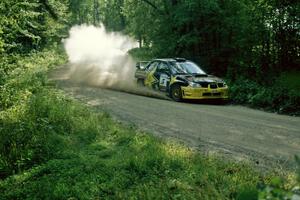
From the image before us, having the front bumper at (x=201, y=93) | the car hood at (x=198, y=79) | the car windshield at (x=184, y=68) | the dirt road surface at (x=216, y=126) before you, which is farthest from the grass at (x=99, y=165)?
the car windshield at (x=184, y=68)

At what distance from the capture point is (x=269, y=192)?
1.44 meters

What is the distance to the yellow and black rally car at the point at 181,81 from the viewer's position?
15.4 metres

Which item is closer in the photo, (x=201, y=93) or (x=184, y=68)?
(x=201, y=93)

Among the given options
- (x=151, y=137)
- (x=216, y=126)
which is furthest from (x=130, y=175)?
(x=216, y=126)

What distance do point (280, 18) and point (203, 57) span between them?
5354mm

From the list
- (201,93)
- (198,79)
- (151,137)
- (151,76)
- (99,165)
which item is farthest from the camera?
(151,76)

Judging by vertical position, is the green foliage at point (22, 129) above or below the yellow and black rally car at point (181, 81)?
below

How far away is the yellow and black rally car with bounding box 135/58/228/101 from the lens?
15445 millimetres

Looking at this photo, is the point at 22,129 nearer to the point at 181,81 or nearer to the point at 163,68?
the point at 181,81

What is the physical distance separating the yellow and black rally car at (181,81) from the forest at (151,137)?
123 centimetres

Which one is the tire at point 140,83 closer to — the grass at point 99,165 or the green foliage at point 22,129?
the green foliage at point 22,129

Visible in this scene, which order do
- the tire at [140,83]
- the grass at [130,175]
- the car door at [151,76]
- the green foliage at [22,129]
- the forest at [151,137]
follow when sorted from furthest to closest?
the tire at [140,83]
the car door at [151,76]
the green foliage at [22,129]
the forest at [151,137]
the grass at [130,175]

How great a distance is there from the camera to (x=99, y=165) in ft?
24.1

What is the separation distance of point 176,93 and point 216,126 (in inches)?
211
